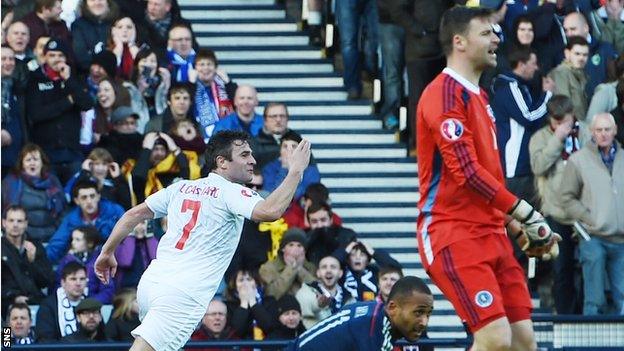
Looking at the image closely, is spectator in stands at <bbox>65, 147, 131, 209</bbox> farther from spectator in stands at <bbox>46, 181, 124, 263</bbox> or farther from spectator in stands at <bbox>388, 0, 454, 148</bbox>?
spectator in stands at <bbox>388, 0, 454, 148</bbox>

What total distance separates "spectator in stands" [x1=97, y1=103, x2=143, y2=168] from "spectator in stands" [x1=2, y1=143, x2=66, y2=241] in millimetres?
749

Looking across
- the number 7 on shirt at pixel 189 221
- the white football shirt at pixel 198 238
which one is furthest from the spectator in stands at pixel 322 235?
the number 7 on shirt at pixel 189 221

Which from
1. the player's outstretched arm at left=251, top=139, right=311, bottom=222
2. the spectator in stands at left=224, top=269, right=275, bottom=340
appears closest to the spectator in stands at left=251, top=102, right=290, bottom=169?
the spectator in stands at left=224, top=269, right=275, bottom=340

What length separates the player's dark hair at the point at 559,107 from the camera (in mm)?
17625

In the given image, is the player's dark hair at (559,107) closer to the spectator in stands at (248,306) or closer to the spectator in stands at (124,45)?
the spectator in stands at (248,306)

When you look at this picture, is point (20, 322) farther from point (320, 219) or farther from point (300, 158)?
point (300, 158)

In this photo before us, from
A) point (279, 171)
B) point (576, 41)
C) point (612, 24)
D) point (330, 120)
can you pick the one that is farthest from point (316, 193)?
point (612, 24)

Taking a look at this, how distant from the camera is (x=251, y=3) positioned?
70.8ft

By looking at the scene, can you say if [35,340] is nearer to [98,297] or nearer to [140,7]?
[98,297]

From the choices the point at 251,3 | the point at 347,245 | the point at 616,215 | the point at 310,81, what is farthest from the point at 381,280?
the point at 251,3

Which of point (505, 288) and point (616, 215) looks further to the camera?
point (616, 215)

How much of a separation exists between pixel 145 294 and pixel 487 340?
2.11m

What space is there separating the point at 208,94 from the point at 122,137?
1107mm

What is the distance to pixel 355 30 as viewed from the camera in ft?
65.1
